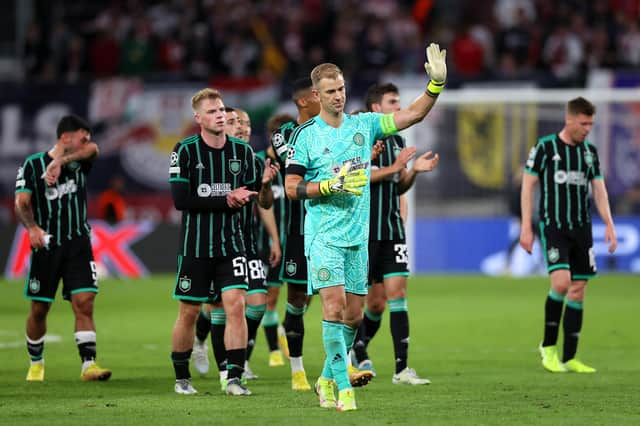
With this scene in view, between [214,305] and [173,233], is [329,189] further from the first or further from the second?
[173,233]

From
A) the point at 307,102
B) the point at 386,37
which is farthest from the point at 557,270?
the point at 386,37

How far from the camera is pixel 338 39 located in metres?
24.9

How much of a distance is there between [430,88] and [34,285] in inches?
172

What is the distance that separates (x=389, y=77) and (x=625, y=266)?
5498mm

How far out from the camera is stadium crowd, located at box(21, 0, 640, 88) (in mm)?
24328

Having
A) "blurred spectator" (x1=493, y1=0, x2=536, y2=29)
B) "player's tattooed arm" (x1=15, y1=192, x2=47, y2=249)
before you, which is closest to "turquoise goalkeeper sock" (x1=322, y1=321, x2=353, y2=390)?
Result: "player's tattooed arm" (x1=15, y1=192, x2=47, y2=249)

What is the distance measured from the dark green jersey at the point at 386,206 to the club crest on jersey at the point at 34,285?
9.26 feet

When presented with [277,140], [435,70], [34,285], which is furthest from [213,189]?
[435,70]

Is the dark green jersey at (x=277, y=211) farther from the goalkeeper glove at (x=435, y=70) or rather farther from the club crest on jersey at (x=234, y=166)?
the goalkeeper glove at (x=435, y=70)

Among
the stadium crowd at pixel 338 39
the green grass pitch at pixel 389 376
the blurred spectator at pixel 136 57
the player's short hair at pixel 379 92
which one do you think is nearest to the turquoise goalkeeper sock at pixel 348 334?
the green grass pitch at pixel 389 376

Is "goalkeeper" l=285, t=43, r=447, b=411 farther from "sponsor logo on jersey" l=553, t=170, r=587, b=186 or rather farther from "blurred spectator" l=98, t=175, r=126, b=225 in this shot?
"blurred spectator" l=98, t=175, r=126, b=225

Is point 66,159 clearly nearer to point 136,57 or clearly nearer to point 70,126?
point 70,126

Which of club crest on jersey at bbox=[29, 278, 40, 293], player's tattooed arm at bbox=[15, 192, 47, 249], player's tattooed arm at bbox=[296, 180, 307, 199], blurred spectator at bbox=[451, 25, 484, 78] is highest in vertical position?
blurred spectator at bbox=[451, 25, 484, 78]

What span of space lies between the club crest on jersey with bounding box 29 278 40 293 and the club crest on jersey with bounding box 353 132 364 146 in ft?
11.8
